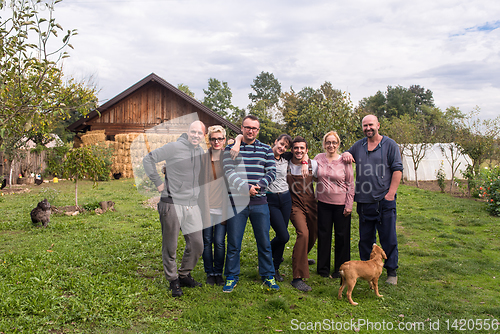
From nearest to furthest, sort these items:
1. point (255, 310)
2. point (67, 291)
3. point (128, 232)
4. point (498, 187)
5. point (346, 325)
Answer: point (346, 325) → point (255, 310) → point (67, 291) → point (128, 232) → point (498, 187)

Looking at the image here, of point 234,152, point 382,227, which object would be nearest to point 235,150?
point 234,152

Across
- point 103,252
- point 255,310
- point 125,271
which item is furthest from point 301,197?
point 103,252

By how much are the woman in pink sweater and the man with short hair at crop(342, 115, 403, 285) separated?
A: 174 mm

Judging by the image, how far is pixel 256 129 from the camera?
4.38m

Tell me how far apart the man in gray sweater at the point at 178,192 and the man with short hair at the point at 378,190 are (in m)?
2.21

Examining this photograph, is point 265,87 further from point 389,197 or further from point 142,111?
point 389,197

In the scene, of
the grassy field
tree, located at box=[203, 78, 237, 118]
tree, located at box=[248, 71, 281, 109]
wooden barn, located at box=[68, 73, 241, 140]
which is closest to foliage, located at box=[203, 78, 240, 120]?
tree, located at box=[203, 78, 237, 118]

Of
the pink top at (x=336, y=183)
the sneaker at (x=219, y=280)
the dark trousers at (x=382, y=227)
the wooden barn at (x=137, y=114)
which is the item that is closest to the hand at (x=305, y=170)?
the pink top at (x=336, y=183)

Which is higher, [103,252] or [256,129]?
[256,129]

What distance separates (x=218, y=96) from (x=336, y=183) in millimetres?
47588

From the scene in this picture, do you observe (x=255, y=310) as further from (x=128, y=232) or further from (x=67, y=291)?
(x=128, y=232)

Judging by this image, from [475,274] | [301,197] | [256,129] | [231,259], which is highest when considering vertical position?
[256,129]

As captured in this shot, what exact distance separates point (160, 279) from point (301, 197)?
2.35 m

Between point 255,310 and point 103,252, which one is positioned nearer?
point 255,310
